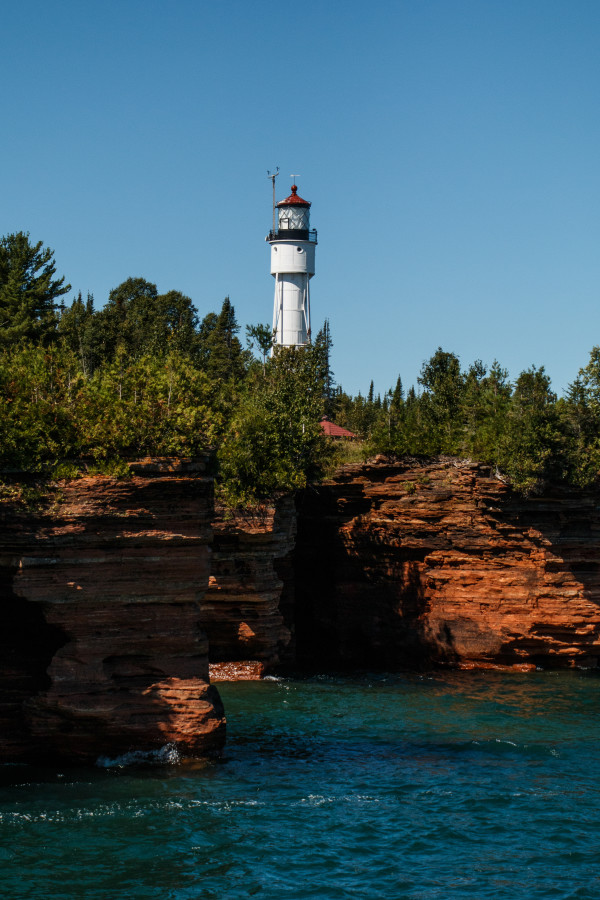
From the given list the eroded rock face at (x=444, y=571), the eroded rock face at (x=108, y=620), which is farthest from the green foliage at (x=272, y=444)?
the eroded rock face at (x=108, y=620)

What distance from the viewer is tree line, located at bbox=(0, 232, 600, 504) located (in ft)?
76.4

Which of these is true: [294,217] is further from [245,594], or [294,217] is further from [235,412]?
[245,594]

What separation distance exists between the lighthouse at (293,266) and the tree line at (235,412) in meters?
7.73

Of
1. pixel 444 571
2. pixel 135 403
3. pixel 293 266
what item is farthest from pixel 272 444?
pixel 293 266

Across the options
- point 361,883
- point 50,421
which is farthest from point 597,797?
point 50,421

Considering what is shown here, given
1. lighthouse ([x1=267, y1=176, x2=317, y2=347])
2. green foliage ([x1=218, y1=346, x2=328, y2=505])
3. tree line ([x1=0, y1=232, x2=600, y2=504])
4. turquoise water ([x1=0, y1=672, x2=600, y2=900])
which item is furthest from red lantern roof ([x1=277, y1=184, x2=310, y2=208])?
turquoise water ([x1=0, y1=672, x2=600, y2=900])

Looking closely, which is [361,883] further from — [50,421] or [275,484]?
[275,484]

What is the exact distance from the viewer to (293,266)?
6588cm

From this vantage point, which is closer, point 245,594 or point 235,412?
point 245,594

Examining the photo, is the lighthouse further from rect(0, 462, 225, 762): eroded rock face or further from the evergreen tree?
rect(0, 462, 225, 762): eroded rock face

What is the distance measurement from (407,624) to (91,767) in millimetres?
19908

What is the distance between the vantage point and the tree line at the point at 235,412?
23.3 m

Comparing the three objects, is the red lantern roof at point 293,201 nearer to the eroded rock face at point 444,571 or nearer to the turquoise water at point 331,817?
the eroded rock face at point 444,571

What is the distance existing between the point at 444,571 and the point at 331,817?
19.6 meters
